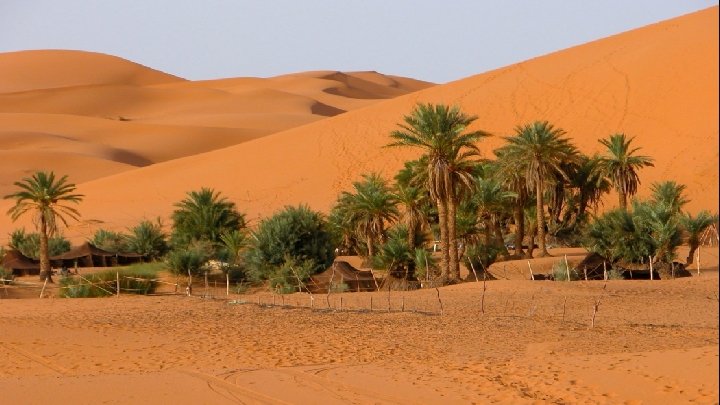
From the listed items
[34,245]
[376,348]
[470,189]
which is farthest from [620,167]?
[376,348]

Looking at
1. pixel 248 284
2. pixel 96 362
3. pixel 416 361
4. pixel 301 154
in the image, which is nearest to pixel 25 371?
pixel 96 362

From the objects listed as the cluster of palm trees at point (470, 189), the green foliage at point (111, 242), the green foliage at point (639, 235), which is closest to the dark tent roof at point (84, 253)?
the green foliage at point (111, 242)

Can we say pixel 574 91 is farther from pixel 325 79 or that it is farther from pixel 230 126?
pixel 325 79

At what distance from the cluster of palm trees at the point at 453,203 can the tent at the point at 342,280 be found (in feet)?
3.70

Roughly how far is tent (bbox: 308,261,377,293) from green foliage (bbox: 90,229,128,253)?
1617 centimetres

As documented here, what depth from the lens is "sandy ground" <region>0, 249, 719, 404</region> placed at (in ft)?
45.1

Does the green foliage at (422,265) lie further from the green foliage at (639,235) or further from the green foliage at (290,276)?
the green foliage at (639,235)

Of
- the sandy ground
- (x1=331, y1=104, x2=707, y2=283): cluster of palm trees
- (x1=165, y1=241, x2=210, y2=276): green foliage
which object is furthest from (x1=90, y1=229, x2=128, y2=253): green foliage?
the sandy ground

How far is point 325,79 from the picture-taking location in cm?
19550

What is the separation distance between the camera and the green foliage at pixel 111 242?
47.9m

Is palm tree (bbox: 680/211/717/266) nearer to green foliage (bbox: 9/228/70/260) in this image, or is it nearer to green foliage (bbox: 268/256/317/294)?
green foliage (bbox: 268/256/317/294)

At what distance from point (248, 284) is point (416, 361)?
1968 cm

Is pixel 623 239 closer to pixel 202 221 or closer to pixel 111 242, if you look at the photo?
pixel 202 221

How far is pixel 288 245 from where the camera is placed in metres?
35.9
